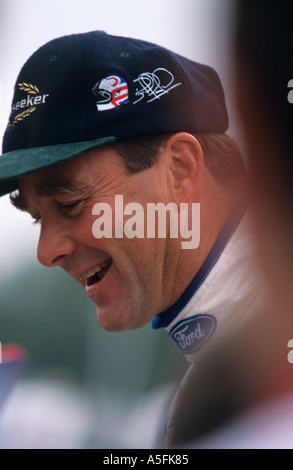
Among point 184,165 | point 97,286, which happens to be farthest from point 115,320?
point 184,165

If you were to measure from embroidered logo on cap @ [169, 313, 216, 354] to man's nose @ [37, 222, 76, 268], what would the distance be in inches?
10.6

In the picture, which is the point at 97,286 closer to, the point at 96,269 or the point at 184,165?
the point at 96,269

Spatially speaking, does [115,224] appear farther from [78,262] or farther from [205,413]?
[205,413]

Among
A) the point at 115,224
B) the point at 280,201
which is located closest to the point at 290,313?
the point at 280,201

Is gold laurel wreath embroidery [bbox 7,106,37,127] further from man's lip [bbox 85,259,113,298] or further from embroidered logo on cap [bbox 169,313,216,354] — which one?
embroidered logo on cap [bbox 169,313,216,354]

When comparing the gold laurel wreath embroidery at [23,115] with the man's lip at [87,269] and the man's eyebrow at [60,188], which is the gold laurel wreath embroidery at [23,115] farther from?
the man's lip at [87,269]

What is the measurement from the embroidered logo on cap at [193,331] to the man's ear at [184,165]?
0.24 metres

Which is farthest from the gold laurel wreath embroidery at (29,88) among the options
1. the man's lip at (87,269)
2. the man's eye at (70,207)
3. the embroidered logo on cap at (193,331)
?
the embroidered logo on cap at (193,331)

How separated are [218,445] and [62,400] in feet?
3.67

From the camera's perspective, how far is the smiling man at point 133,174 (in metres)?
0.99

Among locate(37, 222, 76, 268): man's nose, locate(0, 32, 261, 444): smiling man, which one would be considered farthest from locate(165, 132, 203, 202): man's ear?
locate(37, 222, 76, 268): man's nose

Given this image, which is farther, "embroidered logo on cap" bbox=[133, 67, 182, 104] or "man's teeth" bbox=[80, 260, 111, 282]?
"man's teeth" bbox=[80, 260, 111, 282]

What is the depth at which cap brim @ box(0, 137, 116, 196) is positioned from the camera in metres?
0.95

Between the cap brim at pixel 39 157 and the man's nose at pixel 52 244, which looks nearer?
the cap brim at pixel 39 157
